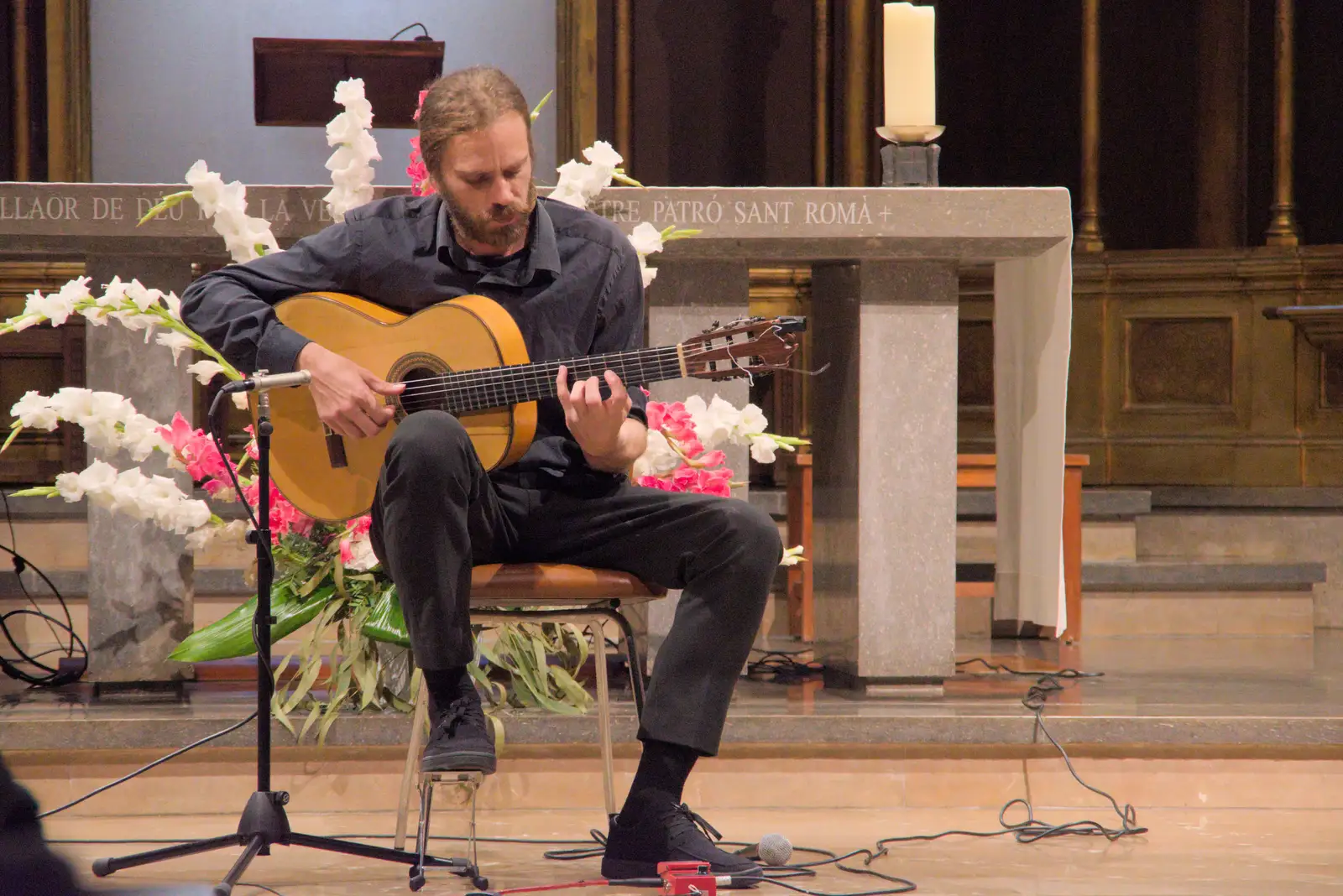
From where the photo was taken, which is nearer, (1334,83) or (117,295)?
(117,295)

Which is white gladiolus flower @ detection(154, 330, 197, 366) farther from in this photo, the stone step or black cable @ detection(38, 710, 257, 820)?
the stone step

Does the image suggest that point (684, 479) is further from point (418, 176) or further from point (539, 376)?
point (418, 176)

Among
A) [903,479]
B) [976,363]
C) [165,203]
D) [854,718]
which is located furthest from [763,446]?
[976,363]

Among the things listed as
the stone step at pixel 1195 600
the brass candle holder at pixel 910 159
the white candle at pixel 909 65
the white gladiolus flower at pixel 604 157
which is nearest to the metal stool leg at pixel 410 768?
the white gladiolus flower at pixel 604 157

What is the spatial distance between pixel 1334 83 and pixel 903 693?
13.7 feet

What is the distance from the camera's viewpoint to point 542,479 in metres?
2.57

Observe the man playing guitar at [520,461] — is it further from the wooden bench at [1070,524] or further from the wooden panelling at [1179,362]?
the wooden panelling at [1179,362]

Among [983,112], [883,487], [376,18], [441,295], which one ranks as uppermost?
[376,18]

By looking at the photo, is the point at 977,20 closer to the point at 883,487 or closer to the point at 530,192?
the point at 883,487

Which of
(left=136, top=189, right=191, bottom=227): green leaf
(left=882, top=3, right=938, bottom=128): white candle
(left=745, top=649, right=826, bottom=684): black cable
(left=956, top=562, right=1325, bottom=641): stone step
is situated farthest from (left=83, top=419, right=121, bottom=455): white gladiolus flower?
(left=956, top=562, right=1325, bottom=641): stone step

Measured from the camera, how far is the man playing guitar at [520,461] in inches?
90.0

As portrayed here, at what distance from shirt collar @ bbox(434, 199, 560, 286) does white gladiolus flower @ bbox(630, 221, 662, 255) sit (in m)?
0.50

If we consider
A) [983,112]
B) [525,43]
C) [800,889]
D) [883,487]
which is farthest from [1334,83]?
[800,889]

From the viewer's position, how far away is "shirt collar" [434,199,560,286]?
103 inches
